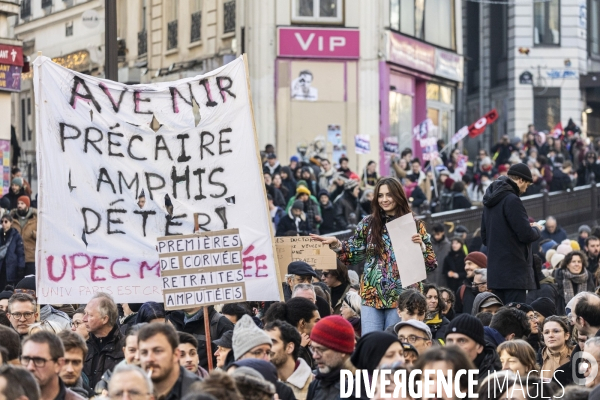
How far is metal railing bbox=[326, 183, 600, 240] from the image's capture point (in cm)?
2552

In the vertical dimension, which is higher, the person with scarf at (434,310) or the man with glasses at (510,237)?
the man with glasses at (510,237)

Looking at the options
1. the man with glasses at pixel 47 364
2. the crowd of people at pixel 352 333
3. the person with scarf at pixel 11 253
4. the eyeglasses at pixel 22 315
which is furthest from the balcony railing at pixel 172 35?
the man with glasses at pixel 47 364

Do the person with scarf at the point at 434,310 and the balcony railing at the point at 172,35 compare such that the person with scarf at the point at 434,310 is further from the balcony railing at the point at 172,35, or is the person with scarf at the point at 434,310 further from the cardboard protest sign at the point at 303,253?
the balcony railing at the point at 172,35

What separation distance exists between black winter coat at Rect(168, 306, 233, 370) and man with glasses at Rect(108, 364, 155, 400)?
4.07 meters

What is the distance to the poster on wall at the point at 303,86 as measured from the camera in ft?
109

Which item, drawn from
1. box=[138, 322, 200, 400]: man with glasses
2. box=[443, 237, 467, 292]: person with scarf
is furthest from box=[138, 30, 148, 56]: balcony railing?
box=[138, 322, 200, 400]: man with glasses

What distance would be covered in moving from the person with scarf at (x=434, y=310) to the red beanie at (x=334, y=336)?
299cm

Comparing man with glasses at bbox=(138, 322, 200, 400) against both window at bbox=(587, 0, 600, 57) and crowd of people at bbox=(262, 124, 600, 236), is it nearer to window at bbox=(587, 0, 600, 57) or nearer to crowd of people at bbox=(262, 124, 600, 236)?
crowd of people at bbox=(262, 124, 600, 236)

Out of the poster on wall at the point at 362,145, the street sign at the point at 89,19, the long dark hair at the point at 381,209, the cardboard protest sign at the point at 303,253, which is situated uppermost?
the street sign at the point at 89,19

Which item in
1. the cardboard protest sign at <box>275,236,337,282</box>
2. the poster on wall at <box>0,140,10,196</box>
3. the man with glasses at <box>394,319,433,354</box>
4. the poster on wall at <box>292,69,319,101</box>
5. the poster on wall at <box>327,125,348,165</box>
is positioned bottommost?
the man with glasses at <box>394,319,433,354</box>

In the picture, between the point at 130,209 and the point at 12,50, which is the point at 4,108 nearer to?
the point at 12,50

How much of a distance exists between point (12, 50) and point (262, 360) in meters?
17.7

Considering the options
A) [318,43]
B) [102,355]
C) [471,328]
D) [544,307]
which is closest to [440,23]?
[318,43]

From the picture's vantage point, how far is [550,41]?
5241 centimetres
